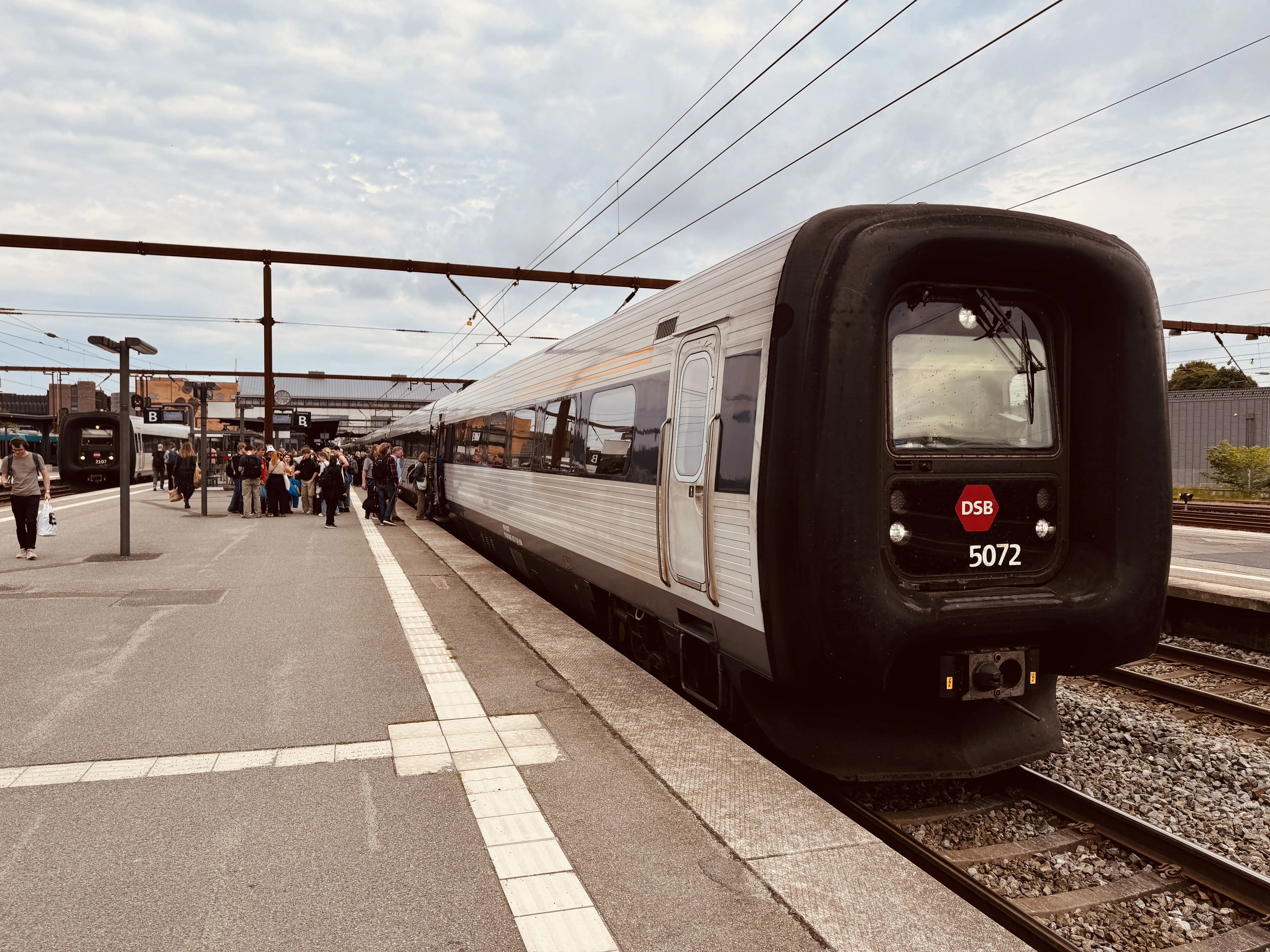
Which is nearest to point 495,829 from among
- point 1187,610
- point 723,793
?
point 723,793

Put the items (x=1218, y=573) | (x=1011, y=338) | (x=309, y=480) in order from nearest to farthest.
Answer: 1. (x=1011, y=338)
2. (x=1218, y=573)
3. (x=309, y=480)

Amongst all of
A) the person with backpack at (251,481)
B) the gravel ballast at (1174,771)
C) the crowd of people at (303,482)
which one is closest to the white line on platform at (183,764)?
the gravel ballast at (1174,771)

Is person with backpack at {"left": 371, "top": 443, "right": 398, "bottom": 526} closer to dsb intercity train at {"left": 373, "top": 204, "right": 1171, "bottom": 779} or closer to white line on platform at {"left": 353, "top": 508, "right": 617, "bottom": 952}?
white line on platform at {"left": 353, "top": 508, "right": 617, "bottom": 952}

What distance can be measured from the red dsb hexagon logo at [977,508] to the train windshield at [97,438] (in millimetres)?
12028

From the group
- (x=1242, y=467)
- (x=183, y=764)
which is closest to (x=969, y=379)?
(x=183, y=764)

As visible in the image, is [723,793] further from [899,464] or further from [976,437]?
[976,437]

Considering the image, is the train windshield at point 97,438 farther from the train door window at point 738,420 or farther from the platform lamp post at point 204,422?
the train door window at point 738,420

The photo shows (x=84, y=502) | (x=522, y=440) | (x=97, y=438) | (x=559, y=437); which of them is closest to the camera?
(x=559, y=437)

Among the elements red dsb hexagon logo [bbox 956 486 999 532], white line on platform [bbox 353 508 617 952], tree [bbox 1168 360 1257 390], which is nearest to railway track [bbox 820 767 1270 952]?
red dsb hexagon logo [bbox 956 486 999 532]

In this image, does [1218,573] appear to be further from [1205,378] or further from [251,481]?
[1205,378]

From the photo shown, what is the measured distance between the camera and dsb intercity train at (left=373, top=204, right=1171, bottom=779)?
13.1 feet

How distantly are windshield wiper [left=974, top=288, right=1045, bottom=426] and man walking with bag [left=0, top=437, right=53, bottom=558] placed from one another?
36.4ft

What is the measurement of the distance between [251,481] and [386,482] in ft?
9.28

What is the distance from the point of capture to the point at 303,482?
1942 cm
